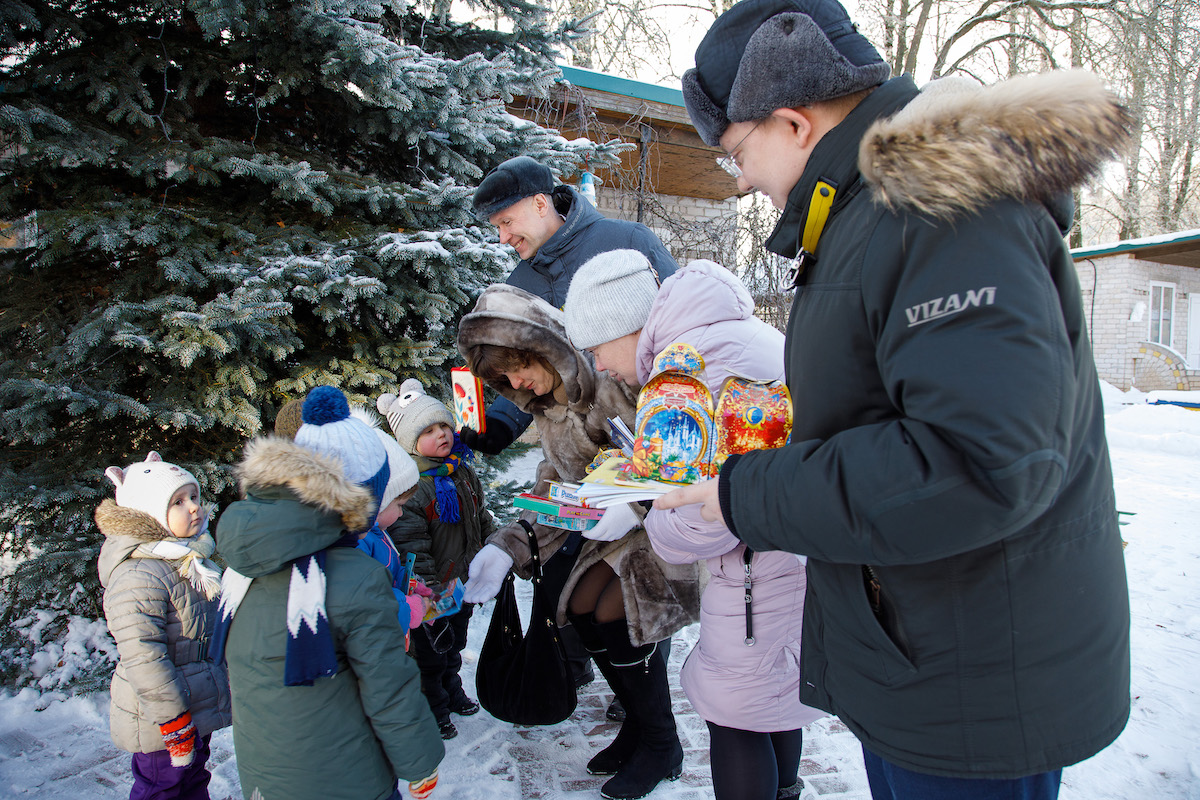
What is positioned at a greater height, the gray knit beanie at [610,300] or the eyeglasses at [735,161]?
the eyeglasses at [735,161]

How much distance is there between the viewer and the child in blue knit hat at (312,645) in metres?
1.76

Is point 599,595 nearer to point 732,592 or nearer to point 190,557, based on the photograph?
point 732,592

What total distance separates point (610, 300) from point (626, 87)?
602 cm

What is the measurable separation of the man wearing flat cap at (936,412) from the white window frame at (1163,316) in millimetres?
20059

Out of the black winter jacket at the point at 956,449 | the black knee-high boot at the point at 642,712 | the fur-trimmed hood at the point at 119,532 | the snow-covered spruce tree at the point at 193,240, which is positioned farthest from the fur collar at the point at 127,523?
the black winter jacket at the point at 956,449

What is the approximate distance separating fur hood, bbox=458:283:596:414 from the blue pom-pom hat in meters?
0.57

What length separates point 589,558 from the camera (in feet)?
7.85

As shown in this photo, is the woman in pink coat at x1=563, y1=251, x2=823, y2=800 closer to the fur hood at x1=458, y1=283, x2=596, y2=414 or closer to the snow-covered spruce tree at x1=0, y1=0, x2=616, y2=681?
the fur hood at x1=458, y1=283, x2=596, y2=414

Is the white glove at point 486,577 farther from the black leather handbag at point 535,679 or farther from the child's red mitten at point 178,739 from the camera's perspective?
the child's red mitten at point 178,739

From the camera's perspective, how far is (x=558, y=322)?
2438 millimetres

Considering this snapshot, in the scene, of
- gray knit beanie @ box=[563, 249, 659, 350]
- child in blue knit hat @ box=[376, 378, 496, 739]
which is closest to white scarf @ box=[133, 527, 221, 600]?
child in blue knit hat @ box=[376, 378, 496, 739]

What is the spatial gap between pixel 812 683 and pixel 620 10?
1346 centimetres

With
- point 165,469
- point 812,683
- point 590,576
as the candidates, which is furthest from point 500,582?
point 812,683

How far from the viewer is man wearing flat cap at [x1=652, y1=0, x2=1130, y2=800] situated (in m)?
0.82
